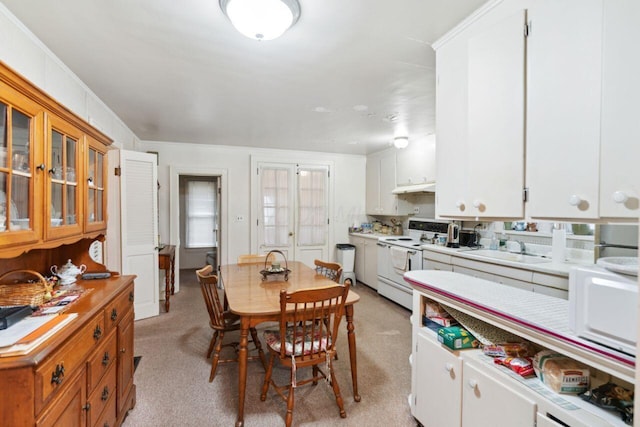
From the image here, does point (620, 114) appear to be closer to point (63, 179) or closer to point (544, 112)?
point (544, 112)

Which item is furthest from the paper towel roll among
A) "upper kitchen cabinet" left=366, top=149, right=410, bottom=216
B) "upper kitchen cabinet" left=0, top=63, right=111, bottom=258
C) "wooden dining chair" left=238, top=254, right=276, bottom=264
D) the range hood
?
"upper kitchen cabinet" left=0, top=63, right=111, bottom=258

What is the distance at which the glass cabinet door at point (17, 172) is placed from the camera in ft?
3.80

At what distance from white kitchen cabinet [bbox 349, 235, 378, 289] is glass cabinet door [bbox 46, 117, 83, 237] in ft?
12.8

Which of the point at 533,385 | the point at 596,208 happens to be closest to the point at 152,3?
the point at 596,208

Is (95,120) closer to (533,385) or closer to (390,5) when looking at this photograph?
(390,5)

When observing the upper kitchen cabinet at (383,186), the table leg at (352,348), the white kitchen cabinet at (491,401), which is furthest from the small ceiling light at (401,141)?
the white kitchen cabinet at (491,401)

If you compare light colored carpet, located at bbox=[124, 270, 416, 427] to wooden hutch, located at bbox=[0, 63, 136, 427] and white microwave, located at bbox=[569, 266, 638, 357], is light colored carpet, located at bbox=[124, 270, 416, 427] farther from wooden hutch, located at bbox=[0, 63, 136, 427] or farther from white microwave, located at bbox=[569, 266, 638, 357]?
white microwave, located at bbox=[569, 266, 638, 357]

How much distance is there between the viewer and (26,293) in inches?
58.1

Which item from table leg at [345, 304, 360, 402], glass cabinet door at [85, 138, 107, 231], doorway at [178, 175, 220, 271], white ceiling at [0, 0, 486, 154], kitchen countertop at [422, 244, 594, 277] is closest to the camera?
white ceiling at [0, 0, 486, 154]

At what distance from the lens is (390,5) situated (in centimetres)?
155

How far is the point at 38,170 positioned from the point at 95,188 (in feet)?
2.69

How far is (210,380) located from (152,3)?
8.35 feet

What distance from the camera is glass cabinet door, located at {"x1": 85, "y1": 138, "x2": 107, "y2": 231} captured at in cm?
194

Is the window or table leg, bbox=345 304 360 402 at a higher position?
the window
